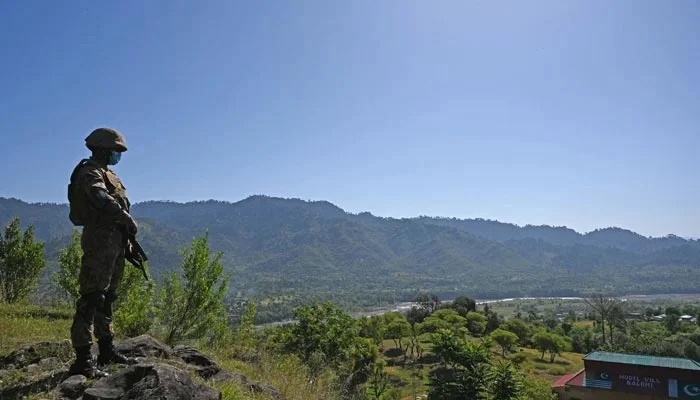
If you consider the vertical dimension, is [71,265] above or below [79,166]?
below

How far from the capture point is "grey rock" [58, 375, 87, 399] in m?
3.72

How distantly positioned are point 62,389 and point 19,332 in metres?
3.77

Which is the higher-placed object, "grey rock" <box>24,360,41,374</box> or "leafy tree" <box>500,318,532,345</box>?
"grey rock" <box>24,360,41,374</box>

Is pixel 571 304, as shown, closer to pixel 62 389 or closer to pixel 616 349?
pixel 616 349

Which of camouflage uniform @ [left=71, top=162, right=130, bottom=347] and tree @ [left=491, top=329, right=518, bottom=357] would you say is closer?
camouflage uniform @ [left=71, top=162, right=130, bottom=347]

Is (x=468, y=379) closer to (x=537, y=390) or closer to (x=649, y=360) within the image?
(x=537, y=390)

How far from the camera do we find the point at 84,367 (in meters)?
4.13

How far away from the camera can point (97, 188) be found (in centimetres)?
423

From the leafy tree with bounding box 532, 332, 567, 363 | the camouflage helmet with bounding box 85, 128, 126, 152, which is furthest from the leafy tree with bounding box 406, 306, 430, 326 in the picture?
the camouflage helmet with bounding box 85, 128, 126, 152

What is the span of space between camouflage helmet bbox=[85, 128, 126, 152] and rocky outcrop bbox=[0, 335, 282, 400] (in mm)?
2290

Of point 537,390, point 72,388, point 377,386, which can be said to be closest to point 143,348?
point 72,388

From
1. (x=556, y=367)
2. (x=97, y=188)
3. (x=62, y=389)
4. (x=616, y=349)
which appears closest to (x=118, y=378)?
(x=62, y=389)

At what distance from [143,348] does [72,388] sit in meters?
1.54

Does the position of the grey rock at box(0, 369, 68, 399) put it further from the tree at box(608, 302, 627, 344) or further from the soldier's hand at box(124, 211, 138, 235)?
the tree at box(608, 302, 627, 344)
